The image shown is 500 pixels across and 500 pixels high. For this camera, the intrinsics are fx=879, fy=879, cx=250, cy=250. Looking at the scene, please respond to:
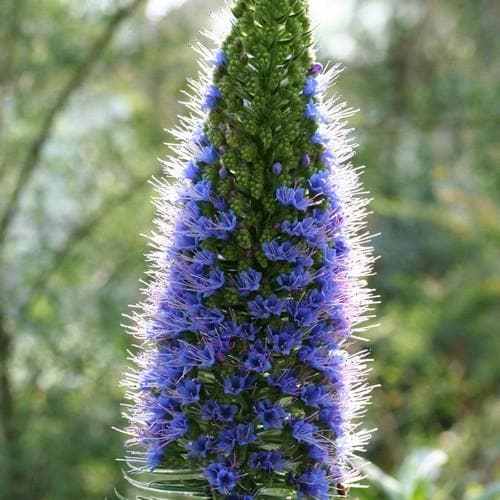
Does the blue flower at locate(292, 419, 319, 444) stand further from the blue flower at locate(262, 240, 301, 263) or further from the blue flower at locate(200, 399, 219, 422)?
the blue flower at locate(262, 240, 301, 263)

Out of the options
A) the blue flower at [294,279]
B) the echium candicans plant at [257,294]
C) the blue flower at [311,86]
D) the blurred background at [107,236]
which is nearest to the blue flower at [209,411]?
the echium candicans plant at [257,294]

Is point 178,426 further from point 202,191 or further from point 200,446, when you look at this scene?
point 202,191

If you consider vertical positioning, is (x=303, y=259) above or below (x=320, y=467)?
above

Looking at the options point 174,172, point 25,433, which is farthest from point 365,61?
point 174,172

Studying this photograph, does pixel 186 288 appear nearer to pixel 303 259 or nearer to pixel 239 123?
pixel 303 259

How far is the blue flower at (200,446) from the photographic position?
7.86 feet

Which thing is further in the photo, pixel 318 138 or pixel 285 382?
pixel 318 138

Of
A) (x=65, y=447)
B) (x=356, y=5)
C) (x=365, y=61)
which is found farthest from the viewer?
(x=356, y=5)

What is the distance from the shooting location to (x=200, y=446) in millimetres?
2406

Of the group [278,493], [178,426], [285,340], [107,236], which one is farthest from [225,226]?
[107,236]

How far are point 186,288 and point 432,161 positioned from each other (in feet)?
29.2

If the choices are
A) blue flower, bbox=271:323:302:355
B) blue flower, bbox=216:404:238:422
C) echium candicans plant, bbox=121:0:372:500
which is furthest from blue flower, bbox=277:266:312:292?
blue flower, bbox=216:404:238:422

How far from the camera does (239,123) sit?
250 centimetres

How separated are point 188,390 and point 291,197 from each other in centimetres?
60
